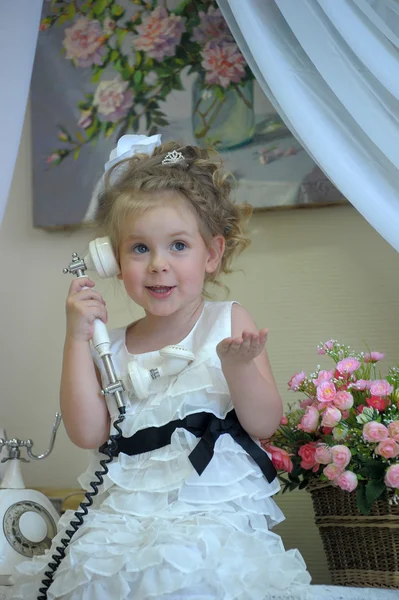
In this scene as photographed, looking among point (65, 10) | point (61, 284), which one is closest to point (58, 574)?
point (61, 284)

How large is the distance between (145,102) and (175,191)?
0.62 metres

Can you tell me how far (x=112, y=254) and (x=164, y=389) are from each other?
0.25 m

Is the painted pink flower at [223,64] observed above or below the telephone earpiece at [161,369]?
above

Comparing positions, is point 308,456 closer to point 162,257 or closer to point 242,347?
point 242,347

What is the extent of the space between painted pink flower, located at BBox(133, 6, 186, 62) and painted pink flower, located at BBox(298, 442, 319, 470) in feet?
3.47

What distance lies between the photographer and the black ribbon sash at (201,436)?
1263 millimetres

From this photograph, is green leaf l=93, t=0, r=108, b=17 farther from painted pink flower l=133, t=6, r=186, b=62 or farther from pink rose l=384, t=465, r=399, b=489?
pink rose l=384, t=465, r=399, b=489

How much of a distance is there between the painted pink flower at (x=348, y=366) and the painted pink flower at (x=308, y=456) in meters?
0.14

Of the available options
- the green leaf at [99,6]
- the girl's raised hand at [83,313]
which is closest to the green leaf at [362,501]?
the girl's raised hand at [83,313]

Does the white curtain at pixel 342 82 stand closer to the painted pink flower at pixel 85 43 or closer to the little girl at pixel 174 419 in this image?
the little girl at pixel 174 419

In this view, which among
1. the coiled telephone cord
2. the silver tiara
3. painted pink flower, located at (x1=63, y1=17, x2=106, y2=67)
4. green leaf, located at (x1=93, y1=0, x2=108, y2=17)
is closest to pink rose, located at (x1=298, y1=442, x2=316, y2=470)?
the coiled telephone cord

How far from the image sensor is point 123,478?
127cm

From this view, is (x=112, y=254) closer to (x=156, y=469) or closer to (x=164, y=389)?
(x=164, y=389)

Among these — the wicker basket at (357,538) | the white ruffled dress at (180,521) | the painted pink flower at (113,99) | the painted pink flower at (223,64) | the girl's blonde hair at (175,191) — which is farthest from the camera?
the painted pink flower at (113,99)
